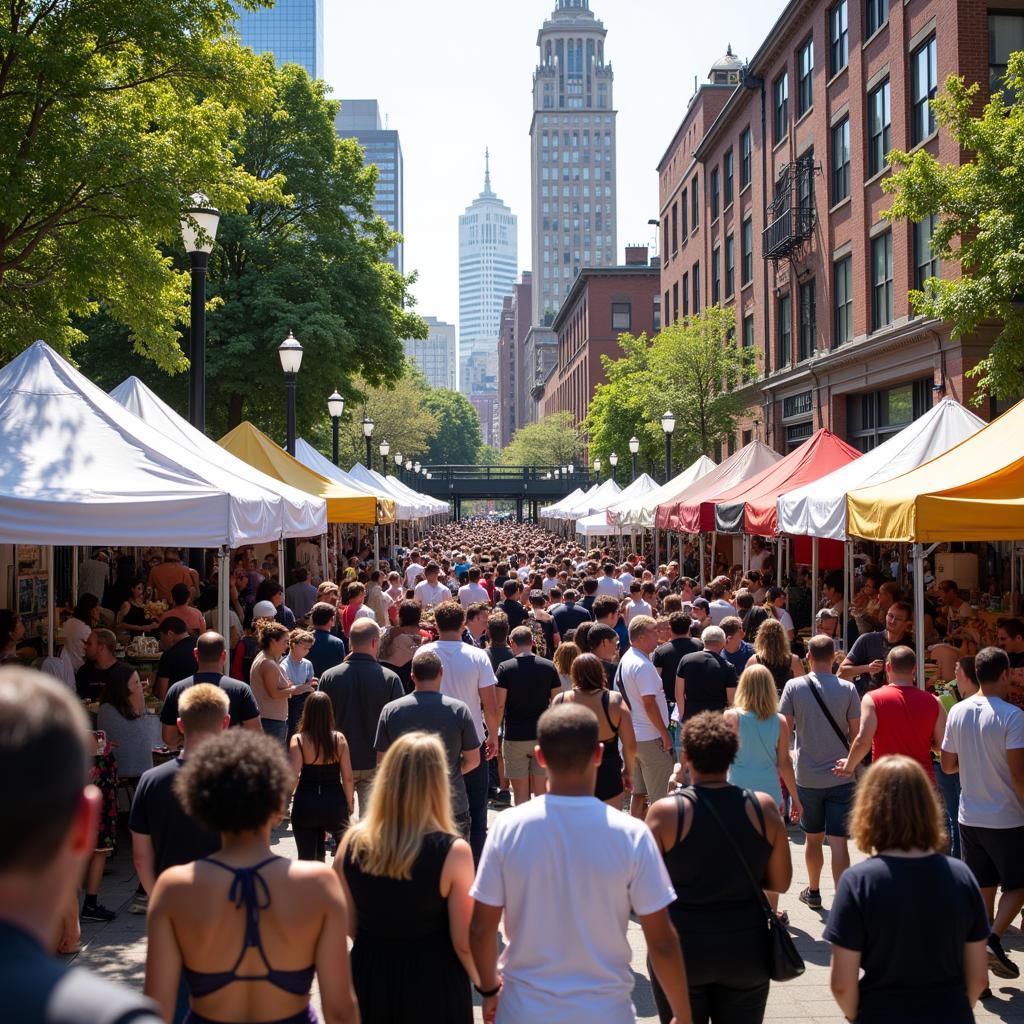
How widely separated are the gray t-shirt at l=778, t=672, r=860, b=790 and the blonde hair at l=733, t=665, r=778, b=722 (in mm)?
480

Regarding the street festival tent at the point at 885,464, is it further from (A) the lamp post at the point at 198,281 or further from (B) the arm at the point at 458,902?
(B) the arm at the point at 458,902

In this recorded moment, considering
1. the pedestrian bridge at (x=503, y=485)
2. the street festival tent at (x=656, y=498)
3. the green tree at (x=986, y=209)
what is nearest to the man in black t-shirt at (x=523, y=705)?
the green tree at (x=986, y=209)

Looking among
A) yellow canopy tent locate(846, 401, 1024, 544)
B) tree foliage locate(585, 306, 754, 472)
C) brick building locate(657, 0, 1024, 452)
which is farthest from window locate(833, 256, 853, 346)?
yellow canopy tent locate(846, 401, 1024, 544)

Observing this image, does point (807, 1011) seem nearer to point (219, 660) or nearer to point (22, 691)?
point (219, 660)

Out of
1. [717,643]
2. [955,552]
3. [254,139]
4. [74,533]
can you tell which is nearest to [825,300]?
[955,552]

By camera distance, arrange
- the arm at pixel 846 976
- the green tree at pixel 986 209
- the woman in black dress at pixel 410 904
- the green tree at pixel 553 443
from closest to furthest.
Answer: the arm at pixel 846 976 < the woman in black dress at pixel 410 904 < the green tree at pixel 986 209 < the green tree at pixel 553 443

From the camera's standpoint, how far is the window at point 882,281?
27562 mm

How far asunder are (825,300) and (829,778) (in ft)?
87.4

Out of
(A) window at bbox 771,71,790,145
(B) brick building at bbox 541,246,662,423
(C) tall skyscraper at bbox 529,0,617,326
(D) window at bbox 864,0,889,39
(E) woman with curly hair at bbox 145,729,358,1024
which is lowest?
(E) woman with curly hair at bbox 145,729,358,1024

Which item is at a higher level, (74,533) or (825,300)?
(825,300)

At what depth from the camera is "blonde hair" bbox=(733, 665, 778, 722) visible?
7215mm

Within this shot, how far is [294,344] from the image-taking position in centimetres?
1872

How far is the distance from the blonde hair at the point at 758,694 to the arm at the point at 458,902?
3.65 metres

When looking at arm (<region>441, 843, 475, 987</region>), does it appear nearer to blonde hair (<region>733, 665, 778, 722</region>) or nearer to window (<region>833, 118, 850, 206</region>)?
blonde hair (<region>733, 665, 778, 722</region>)
